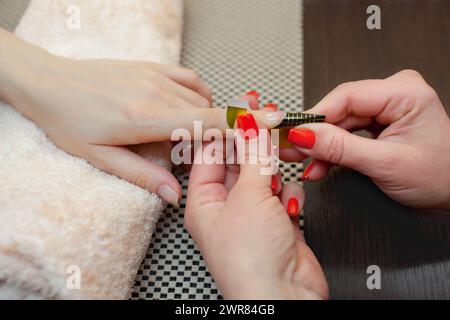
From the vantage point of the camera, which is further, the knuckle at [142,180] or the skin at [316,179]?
the knuckle at [142,180]

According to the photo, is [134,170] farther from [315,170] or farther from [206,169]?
[315,170]

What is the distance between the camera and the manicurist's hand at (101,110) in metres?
0.60

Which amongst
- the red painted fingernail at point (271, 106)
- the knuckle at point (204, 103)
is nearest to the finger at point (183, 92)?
the knuckle at point (204, 103)

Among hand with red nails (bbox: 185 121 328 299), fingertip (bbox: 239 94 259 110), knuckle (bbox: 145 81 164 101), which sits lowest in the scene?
hand with red nails (bbox: 185 121 328 299)

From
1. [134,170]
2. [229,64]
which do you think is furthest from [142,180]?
[229,64]

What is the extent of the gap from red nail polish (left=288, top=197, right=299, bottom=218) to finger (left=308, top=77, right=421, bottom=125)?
13 cm

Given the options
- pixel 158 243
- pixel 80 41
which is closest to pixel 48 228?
pixel 158 243

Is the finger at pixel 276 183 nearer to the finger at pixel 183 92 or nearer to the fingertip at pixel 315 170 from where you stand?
the fingertip at pixel 315 170

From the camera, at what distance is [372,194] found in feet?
2.19

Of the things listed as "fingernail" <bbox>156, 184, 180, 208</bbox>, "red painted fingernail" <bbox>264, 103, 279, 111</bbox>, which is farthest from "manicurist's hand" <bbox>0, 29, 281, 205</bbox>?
"red painted fingernail" <bbox>264, 103, 279, 111</bbox>

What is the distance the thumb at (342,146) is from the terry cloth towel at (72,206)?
8.1 inches

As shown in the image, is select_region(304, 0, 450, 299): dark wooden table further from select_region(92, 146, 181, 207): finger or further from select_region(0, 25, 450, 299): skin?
select_region(92, 146, 181, 207): finger

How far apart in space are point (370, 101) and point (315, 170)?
5.0 inches

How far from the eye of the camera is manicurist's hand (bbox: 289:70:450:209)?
1.96ft
